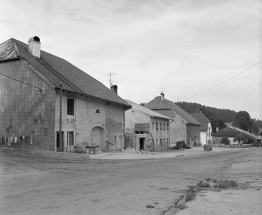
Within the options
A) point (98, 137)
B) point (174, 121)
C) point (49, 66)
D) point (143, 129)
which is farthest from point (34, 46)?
point (174, 121)

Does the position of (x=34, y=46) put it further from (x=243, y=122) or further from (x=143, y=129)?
(x=243, y=122)

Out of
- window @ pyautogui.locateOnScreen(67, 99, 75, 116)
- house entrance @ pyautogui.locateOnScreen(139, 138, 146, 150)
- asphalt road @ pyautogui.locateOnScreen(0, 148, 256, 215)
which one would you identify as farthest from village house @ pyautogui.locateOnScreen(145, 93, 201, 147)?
asphalt road @ pyautogui.locateOnScreen(0, 148, 256, 215)

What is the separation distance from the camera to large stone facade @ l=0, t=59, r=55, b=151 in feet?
71.0

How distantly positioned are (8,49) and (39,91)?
5.30m

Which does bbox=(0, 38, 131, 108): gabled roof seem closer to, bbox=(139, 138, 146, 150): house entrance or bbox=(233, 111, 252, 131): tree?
bbox=(139, 138, 146, 150): house entrance

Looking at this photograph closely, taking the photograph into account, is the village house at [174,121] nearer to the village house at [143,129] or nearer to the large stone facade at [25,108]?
the village house at [143,129]

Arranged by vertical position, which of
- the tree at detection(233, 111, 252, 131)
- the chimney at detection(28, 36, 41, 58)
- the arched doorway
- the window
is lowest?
the arched doorway

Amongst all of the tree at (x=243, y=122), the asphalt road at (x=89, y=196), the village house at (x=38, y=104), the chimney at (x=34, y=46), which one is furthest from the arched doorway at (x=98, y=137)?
the tree at (x=243, y=122)

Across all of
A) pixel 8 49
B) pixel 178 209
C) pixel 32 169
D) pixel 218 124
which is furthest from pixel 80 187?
pixel 218 124

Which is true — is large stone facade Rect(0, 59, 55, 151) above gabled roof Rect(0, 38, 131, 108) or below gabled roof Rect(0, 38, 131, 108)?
below

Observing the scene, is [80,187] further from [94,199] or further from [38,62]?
[38,62]

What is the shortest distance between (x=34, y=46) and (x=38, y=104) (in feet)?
18.6

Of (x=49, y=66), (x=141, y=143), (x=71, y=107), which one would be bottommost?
(x=141, y=143)

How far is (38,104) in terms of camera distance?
22.0m
